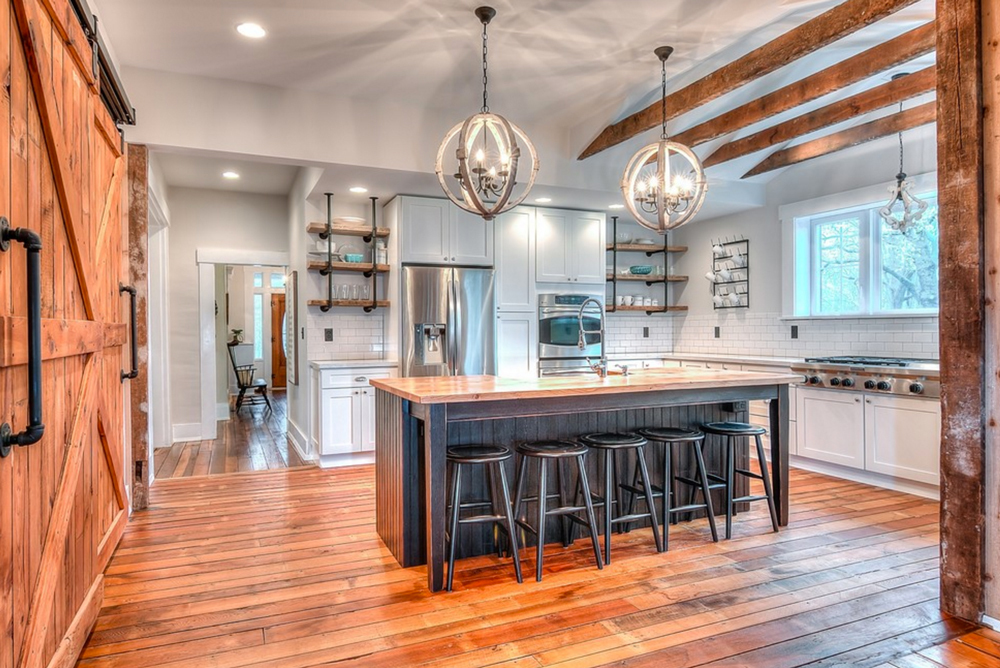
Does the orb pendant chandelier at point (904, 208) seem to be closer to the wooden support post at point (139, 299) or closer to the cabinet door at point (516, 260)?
the cabinet door at point (516, 260)

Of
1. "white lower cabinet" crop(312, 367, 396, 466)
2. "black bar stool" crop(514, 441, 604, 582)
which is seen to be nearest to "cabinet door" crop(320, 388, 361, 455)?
"white lower cabinet" crop(312, 367, 396, 466)

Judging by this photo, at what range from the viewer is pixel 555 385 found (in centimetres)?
294

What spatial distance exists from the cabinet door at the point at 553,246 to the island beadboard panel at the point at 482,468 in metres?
2.45

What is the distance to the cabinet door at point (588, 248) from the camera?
5836 millimetres

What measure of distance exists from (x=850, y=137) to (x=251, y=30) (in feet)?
14.2

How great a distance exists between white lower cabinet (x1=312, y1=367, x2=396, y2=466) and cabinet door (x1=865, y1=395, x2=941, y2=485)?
3.82 metres

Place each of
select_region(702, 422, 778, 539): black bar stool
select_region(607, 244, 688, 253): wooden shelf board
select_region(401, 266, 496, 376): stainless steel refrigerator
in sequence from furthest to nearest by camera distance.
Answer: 1. select_region(607, 244, 688, 253): wooden shelf board
2. select_region(401, 266, 496, 376): stainless steel refrigerator
3. select_region(702, 422, 778, 539): black bar stool

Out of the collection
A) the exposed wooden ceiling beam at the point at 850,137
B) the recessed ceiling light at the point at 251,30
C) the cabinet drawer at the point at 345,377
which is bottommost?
the cabinet drawer at the point at 345,377

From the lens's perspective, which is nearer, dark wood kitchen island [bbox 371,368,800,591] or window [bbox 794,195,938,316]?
dark wood kitchen island [bbox 371,368,800,591]

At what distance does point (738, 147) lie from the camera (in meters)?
5.16

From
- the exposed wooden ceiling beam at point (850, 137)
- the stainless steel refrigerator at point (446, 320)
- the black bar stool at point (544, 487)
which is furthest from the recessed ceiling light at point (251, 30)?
the exposed wooden ceiling beam at point (850, 137)

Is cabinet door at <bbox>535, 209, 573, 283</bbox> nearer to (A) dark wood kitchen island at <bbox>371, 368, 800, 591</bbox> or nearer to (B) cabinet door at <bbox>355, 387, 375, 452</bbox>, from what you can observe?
(B) cabinet door at <bbox>355, 387, 375, 452</bbox>

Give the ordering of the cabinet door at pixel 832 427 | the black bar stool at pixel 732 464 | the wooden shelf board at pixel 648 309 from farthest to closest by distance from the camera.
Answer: the wooden shelf board at pixel 648 309 < the cabinet door at pixel 832 427 < the black bar stool at pixel 732 464

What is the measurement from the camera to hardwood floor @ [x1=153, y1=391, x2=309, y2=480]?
496 cm
